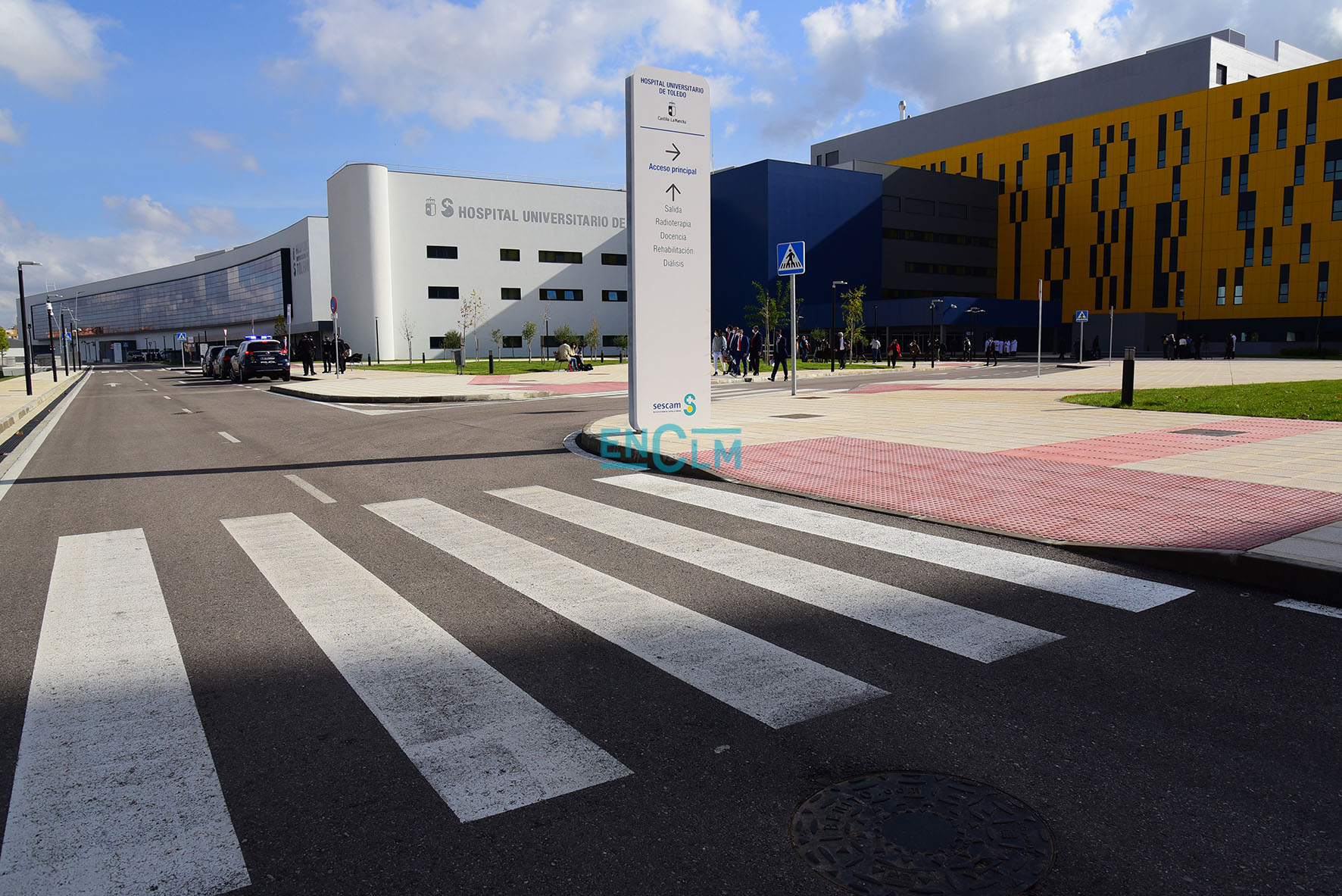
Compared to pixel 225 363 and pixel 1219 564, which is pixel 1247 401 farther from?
pixel 225 363

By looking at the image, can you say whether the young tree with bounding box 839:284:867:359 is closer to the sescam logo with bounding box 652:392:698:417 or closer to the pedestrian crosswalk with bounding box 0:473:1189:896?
the sescam logo with bounding box 652:392:698:417

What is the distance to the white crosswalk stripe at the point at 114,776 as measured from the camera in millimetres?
2416

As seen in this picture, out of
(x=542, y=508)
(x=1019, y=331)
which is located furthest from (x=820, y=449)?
(x=1019, y=331)

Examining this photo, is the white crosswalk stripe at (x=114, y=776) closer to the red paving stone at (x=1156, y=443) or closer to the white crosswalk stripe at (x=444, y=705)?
the white crosswalk stripe at (x=444, y=705)

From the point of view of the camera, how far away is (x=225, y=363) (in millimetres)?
41531

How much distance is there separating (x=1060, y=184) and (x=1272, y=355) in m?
26.4

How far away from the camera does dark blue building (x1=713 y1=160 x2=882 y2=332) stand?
2702 inches

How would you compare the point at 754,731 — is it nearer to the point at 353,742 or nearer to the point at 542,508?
the point at 353,742

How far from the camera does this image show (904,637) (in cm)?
417

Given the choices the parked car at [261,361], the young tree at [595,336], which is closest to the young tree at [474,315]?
the young tree at [595,336]

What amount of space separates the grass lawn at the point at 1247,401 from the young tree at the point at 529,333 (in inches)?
2191

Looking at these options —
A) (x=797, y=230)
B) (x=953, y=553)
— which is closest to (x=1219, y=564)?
(x=953, y=553)

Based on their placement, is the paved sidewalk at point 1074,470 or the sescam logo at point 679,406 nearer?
the paved sidewalk at point 1074,470

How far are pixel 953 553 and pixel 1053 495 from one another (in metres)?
2.15
